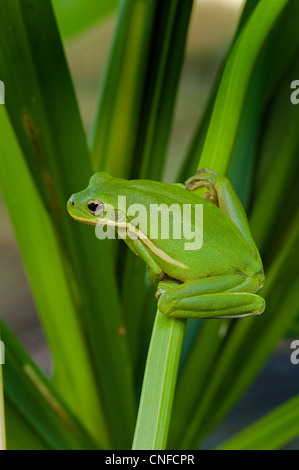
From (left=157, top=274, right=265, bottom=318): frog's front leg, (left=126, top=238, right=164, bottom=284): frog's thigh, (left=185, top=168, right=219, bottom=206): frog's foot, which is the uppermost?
(left=185, top=168, right=219, bottom=206): frog's foot

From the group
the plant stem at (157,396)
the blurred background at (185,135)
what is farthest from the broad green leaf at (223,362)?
the plant stem at (157,396)

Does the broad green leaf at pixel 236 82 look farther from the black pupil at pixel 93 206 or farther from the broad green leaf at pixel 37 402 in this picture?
the broad green leaf at pixel 37 402

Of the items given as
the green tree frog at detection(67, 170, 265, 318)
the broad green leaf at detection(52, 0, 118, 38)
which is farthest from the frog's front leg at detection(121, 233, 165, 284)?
the broad green leaf at detection(52, 0, 118, 38)

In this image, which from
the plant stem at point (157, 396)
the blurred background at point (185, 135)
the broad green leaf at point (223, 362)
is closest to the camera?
the plant stem at point (157, 396)

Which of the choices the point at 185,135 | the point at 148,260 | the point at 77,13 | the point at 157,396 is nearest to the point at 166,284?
the point at 148,260

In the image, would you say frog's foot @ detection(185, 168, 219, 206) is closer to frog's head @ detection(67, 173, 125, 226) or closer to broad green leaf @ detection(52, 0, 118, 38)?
frog's head @ detection(67, 173, 125, 226)

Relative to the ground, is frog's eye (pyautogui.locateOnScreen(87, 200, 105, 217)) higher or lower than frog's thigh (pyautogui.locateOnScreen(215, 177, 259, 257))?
higher
